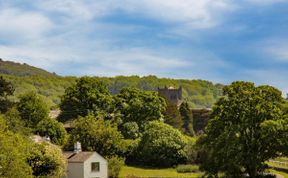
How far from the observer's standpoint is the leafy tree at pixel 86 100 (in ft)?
271

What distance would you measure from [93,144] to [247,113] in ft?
92.3

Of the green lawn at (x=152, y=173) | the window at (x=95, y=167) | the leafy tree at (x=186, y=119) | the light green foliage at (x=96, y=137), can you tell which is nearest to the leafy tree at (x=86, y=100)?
the light green foliage at (x=96, y=137)

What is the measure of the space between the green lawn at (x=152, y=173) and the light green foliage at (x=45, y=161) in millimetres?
10002

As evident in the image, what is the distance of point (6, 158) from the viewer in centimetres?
3972

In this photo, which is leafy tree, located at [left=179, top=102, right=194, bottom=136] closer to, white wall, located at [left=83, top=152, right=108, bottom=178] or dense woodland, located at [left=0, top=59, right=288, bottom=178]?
dense woodland, located at [left=0, top=59, right=288, bottom=178]

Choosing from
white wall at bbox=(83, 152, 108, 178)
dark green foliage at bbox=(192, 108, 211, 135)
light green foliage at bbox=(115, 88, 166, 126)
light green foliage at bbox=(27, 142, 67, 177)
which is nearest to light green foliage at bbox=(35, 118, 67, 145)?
light green foliage at bbox=(115, 88, 166, 126)

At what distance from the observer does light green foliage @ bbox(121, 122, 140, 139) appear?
77.7m

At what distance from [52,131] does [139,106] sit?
16.2 metres

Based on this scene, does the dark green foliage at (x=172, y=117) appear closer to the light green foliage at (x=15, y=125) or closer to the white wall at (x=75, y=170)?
the light green foliage at (x=15, y=125)

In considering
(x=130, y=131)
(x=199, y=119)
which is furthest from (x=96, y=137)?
(x=199, y=119)

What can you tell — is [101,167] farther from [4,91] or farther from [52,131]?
[4,91]

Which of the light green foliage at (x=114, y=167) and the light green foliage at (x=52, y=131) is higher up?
the light green foliage at (x=52, y=131)

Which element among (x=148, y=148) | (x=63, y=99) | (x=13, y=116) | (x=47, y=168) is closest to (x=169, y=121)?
(x=63, y=99)

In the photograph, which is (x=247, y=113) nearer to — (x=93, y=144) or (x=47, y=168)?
(x=47, y=168)
